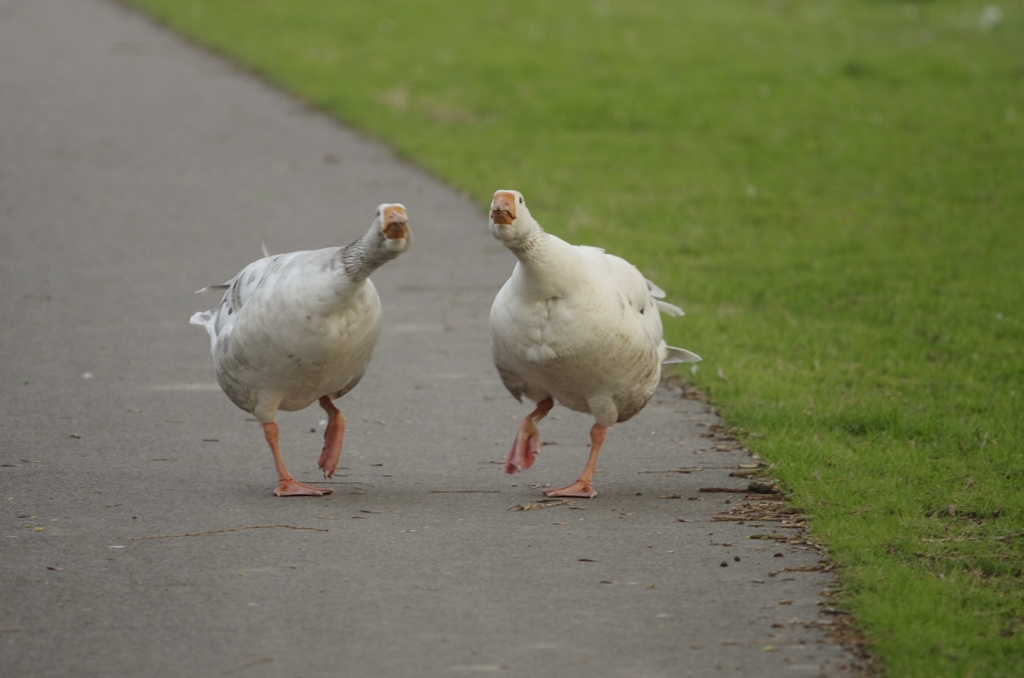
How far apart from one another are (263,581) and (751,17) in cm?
1624

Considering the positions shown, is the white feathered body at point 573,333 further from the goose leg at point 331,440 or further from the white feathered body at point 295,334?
the goose leg at point 331,440

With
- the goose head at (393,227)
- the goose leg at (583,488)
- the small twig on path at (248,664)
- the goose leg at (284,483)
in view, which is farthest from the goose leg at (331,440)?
the small twig on path at (248,664)

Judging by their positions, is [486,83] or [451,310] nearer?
[451,310]

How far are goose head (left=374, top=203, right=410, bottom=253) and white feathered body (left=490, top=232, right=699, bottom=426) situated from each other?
474 millimetres

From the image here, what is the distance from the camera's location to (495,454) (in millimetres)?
6605

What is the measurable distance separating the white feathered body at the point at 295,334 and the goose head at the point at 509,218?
0.69 m

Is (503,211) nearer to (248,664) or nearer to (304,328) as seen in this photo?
(304,328)

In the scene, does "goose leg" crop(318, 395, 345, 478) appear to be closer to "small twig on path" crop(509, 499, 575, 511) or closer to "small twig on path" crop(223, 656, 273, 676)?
"small twig on path" crop(509, 499, 575, 511)

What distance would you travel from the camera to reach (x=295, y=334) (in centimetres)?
549

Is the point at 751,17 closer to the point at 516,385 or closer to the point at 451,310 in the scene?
the point at 451,310

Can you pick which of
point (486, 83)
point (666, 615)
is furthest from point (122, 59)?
point (666, 615)

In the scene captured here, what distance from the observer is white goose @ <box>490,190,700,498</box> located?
5.38 metres

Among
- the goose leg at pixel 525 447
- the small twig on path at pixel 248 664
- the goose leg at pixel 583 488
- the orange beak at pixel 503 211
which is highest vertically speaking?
the orange beak at pixel 503 211

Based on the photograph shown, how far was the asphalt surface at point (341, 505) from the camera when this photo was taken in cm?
425
